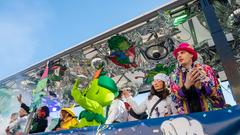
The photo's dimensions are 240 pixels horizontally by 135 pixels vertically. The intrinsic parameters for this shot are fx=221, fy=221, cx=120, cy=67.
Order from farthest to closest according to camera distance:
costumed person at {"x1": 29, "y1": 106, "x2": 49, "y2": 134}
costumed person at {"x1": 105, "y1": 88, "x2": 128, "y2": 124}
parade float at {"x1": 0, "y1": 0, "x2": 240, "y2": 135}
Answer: costumed person at {"x1": 29, "y1": 106, "x2": 49, "y2": 134} → costumed person at {"x1": 105, "y1": 88, "x2": 128, "y2": 124} → parade float at {"x1": 0, "y1": 0, "x2": 240, "y2": 135}

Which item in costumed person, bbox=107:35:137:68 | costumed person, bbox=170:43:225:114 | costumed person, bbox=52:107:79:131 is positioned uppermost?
costumed person, bbox=107:35:137:68

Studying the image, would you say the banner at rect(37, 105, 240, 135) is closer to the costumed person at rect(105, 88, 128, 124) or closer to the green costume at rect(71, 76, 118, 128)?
the costumed person at rect(105, 88, 128, 124)

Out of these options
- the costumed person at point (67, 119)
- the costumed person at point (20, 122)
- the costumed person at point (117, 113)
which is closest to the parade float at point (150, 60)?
the costumed person at point (20, 122)

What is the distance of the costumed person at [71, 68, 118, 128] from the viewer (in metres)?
2.91

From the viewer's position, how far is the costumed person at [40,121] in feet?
12.4

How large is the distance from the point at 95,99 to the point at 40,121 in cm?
149

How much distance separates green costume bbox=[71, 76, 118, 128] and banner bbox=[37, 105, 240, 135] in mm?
1050

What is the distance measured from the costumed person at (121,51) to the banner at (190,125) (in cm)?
148

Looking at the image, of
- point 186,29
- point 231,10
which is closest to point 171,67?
point 186,29

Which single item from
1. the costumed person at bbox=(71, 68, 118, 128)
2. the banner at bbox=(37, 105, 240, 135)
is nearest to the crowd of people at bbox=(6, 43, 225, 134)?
the costumed person at bbox=(71, 68, 118, 128)

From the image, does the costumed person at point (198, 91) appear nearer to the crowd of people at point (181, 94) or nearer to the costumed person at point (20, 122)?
the crowd of people at point (181, 94)

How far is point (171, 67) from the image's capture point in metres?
3.91

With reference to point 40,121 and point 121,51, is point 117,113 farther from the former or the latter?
point 40,121

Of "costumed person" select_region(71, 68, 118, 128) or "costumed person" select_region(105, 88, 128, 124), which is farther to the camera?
"costumed person" select_region(71, 68, 118, 128)
